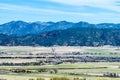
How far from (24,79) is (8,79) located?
4803 millimetres

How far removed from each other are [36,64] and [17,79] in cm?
6639

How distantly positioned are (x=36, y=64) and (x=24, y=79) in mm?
66752

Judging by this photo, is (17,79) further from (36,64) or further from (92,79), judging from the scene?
(36,64)

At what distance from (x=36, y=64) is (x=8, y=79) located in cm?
6910

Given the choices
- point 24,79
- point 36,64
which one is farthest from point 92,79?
point 36,64

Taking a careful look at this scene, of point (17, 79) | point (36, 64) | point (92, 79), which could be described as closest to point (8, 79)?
point (17, 79)

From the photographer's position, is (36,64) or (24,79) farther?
(36,64)

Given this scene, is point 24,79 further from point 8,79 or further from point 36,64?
point 36,64

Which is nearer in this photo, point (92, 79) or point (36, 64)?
point (92, 79)

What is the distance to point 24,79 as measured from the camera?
11300 cm

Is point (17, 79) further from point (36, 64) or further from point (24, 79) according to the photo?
point (36, 64)

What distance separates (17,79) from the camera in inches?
4464

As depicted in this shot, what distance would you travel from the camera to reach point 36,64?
17975 cm

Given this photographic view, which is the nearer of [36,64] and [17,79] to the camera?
[17,79]
